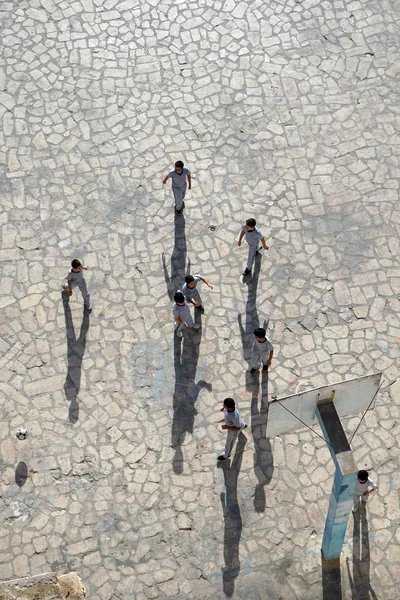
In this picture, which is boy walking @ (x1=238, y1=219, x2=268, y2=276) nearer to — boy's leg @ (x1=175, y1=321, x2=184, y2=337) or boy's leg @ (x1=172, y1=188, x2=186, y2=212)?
boy's leg @ (x1=172, y1=188, x2=186, y2=212)

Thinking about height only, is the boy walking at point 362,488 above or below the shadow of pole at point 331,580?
above

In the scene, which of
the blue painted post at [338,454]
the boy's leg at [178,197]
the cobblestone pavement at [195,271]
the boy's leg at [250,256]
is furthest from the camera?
the boy's leg at [178,197]

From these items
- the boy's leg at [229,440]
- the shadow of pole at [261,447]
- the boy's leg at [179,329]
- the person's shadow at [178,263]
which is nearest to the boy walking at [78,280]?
the person's shadow at [178,263]

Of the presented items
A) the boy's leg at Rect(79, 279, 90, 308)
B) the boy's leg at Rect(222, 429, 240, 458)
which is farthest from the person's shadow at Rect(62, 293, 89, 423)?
the boy's leg at Rect(222, 429, 240, 458)

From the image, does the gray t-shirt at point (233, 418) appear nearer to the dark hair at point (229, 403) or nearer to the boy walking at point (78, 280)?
the dark hair at point (229, 403)

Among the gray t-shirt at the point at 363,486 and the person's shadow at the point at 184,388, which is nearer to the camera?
the gray t-shirt at the point at 363,486

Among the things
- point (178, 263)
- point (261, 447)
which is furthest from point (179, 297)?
point (261, 447)
